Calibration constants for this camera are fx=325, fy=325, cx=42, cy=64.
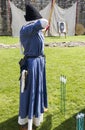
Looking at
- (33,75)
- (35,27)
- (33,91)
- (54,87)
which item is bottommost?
(54,87)

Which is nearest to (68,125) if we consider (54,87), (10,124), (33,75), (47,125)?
(47,125)

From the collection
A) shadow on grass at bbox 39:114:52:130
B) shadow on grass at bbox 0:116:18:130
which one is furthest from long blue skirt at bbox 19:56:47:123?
shadow on grass at bbox 0:116:18:130

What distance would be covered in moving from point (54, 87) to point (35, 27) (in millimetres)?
3146

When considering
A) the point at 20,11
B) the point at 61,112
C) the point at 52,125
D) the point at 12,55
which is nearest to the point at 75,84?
the point at 61,112

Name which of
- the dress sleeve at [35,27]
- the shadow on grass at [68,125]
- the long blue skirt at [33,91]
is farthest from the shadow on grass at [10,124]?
the dress sleeve at [35,27]

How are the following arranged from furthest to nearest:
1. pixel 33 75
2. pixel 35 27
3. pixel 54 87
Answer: pixel 54 87, pixel 33 75, pixel 35 27

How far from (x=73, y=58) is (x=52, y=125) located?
5731 millimetres

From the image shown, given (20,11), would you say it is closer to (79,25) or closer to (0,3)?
(0,3)

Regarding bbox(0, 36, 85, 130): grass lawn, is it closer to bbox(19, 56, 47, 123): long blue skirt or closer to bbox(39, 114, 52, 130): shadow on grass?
bbox(39, 114, 52, 130): shadow on grass

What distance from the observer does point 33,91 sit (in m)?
4.89

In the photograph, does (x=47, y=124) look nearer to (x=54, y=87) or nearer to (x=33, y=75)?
(x=33, y=75)

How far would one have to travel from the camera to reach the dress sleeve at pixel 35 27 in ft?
14.7

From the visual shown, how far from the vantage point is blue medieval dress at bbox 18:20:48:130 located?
15.5 feet

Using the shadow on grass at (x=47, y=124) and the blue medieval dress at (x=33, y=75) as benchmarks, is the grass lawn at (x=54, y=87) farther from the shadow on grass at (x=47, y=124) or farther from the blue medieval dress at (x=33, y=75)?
the blue medieval dress at (x=33, y=75)
